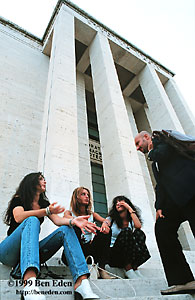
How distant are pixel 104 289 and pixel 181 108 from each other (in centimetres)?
1010

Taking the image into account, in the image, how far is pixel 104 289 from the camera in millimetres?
1854

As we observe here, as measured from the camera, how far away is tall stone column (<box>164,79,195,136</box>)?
963 cm

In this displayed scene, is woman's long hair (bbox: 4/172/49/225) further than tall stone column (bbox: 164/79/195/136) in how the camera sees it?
No

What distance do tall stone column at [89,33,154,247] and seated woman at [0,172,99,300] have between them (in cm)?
260

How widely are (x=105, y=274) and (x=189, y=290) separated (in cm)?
93

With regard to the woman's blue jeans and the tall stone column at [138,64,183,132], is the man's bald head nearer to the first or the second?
the woman's blue jeans

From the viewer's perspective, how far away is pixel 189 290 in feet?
5.80

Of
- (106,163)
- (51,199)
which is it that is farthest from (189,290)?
(106,163)

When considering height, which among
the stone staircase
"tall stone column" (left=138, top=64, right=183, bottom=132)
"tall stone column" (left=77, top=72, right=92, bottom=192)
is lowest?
"tall stone column" (left=77, top=72, right=92, bottom=192)

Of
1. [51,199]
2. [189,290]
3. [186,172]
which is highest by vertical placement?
[186,172]

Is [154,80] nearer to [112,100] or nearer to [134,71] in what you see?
[134,71]

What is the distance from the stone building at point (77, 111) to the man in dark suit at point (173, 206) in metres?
1.87

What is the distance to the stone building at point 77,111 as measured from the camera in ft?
15.2

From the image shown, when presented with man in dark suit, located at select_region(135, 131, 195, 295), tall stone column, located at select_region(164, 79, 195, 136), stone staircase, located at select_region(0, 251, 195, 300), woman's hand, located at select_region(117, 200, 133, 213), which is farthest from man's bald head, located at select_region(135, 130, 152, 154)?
tall stone column, located at select_region(164, 79, 195, 136)
